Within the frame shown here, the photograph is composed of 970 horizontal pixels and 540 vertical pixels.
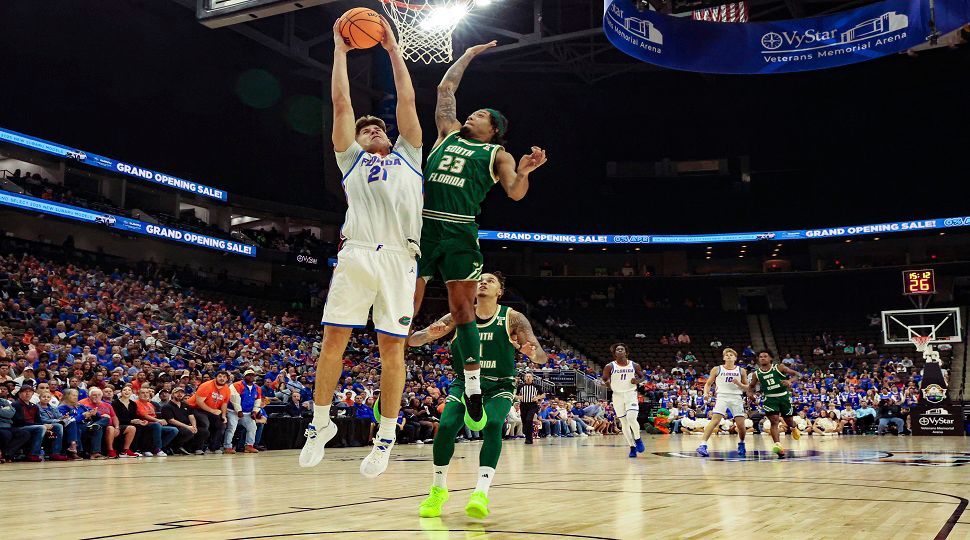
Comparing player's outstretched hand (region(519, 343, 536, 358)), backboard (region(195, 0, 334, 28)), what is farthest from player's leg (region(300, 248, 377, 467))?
backboard (region(195, 0, 334, 28))

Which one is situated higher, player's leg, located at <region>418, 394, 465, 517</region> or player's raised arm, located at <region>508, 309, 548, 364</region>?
player's raised arm, located at <region>508, 309, 548, 364</region>

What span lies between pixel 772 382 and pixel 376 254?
11.8 m

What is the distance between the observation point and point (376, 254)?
5105 mm

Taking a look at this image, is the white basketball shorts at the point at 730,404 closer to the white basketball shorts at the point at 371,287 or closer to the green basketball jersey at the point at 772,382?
the green basketball jersey at the point at 772,382

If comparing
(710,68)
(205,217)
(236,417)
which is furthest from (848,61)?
(205,217)

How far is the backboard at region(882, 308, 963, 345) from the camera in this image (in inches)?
1013

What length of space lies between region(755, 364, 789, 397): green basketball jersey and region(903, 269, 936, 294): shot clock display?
17130mm

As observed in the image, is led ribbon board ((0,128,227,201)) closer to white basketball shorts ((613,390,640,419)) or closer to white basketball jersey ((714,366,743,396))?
white basketball shorts ((613,390,640,419))

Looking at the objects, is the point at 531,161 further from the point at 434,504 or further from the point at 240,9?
the point at 240,9

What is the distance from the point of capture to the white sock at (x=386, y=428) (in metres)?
5.33

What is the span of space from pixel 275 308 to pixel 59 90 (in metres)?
10.8

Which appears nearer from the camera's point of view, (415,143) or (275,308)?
(415,143)

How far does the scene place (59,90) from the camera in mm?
27859

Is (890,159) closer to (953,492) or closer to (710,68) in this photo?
(710,68)
